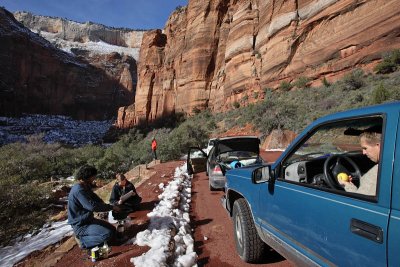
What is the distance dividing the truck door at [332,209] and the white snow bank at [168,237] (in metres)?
1.29

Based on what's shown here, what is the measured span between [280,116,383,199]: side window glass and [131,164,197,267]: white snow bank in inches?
71.3

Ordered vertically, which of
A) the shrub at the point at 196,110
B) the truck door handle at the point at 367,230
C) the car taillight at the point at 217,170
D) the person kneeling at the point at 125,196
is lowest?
the person kneeling at the point at 125,196

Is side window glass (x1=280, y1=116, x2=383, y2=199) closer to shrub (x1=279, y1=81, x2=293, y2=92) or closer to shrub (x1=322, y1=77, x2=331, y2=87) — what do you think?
shrub (x1=322, y1=77, x2=331, y2=87)

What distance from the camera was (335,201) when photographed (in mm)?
2041

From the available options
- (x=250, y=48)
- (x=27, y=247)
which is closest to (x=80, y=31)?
(x=250, y=48)

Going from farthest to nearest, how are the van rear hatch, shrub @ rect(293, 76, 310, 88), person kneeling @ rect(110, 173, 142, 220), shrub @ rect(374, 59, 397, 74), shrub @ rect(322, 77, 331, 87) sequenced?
shrub @ rect(293, 76, 310, 88) < shrub @ rect(322, 77, 331, 87) < shrub @ rect(374, 59, 397, 74) < the van rear hatch < person kneeling @ rect(110, 173, 142, 220)

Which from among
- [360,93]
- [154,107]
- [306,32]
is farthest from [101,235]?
[154,107]

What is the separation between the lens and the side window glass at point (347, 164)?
213 centimetres

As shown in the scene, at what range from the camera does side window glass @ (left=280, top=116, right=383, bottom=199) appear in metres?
2.13

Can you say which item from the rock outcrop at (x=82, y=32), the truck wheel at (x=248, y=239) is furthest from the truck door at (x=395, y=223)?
the rock outcrop at (x=82, y=32)

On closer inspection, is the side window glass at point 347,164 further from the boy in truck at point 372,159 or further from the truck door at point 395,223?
the truck door at point 395,223

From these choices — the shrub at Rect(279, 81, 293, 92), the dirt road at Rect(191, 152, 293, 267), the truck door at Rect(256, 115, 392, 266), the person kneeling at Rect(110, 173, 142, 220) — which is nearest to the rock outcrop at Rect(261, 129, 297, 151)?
the dirt road at Rect(191, 152, 293, 267)

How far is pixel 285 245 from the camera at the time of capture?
2715 millimetres

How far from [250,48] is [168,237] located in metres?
37.1
